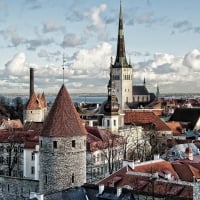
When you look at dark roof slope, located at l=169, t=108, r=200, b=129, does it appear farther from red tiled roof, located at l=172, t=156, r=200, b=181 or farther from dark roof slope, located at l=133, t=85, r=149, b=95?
→ red tiled roof, located at l=172, t=156, r=200, b=181

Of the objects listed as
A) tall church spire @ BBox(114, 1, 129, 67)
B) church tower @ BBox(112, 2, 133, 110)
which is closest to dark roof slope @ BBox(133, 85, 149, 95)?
church tower @ BBox(112, 2, 133, 110)

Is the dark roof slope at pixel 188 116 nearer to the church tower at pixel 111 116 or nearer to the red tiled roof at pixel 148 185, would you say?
the church tower at pixel 111 116

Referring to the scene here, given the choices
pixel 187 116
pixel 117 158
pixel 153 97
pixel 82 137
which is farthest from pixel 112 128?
pixel 153 97

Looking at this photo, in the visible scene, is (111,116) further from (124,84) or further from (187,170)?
(124,84)

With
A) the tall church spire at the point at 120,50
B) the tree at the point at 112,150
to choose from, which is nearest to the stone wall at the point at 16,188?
the tree at the point at 112,150

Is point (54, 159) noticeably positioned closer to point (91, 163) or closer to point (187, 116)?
point (91, 163)

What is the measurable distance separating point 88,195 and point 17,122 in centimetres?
4178

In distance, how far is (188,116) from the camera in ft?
252

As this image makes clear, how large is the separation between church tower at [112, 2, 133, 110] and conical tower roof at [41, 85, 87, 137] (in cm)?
7198

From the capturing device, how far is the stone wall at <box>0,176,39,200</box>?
3288 cm

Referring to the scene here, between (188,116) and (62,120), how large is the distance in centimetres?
5178

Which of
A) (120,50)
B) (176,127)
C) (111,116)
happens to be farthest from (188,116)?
(120,50)

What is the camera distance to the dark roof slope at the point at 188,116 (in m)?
74.9

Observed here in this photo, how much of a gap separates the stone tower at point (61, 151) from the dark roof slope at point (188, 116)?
4845cm
